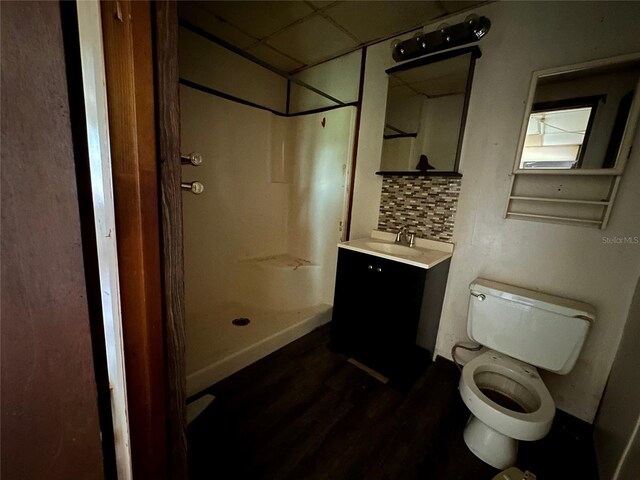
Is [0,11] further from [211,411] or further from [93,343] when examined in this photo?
[211,411]

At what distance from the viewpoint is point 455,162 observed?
1.65m

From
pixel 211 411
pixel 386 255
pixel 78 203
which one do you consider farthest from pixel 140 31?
pixel 211 411

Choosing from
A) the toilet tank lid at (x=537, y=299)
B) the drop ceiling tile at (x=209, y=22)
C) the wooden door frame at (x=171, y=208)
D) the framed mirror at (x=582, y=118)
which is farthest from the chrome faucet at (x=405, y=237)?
the drop ceiling tile at (x=209, y=22)

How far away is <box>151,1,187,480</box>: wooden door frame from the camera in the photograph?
16.5 inches

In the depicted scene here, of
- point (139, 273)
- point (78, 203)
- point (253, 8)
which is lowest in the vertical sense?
point (139, 273)

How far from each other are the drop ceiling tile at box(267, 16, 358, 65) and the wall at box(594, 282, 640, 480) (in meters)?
2.32

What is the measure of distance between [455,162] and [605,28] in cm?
83

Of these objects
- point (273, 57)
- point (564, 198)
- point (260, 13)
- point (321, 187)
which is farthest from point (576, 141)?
point (273, 57)

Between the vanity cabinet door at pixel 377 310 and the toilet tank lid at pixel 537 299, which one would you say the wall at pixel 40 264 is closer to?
the vanity cabinet door at pixel 377 310

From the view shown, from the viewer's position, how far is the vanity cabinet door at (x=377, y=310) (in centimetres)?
151

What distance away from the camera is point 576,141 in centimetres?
130

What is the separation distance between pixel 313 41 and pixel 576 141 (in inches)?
72.8

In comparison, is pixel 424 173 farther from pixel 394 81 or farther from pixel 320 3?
pixel 320 3

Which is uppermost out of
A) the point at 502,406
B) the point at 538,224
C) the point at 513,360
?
the point at 538,224
